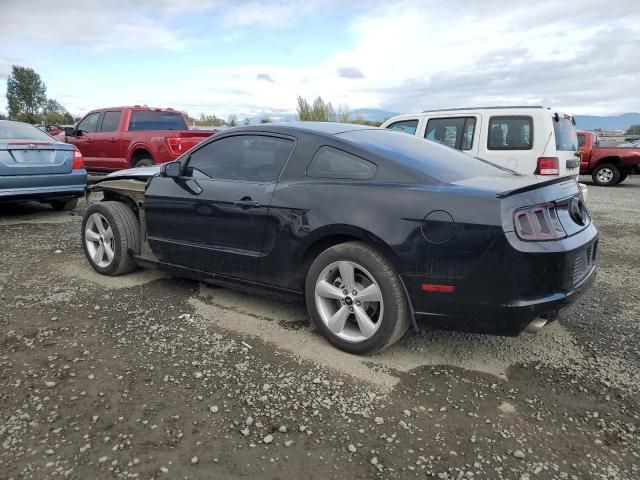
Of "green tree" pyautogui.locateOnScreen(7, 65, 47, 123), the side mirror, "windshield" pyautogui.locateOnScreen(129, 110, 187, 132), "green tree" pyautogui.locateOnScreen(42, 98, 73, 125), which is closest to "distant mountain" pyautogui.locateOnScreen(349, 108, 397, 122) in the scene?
"windshield" pyautogui.locateOnScreen(129, 110, 187, 132)

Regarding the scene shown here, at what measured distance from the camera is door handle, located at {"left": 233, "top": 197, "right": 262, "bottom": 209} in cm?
347

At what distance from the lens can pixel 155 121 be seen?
32.9 feet

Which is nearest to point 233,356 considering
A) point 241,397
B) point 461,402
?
point 241,397

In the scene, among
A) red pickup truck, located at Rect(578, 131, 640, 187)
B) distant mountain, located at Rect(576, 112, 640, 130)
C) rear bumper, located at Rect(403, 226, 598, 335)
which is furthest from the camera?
distant mountain, located at Rect(576, 112, 640, 130)

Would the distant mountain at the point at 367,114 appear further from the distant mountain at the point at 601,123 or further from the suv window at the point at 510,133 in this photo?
the distant mountain at the point at 601,123

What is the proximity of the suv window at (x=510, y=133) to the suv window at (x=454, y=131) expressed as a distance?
0.28 meters

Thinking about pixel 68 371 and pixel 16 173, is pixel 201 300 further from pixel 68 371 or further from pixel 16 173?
pixel 16 173

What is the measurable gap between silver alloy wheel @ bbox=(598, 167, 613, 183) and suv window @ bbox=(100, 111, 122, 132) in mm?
13337

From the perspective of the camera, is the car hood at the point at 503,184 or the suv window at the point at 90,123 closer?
the car hood at the point at 503,184

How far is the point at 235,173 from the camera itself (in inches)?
149

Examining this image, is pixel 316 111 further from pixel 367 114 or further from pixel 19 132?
pixel 19 132

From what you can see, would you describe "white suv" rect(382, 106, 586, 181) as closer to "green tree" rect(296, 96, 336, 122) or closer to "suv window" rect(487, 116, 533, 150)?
"suv window" rect(487, 116, 533, 150)

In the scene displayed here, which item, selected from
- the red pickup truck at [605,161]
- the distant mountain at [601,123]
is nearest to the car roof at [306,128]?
the red pickup truck at [605,161]

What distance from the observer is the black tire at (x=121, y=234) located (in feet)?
14.6
